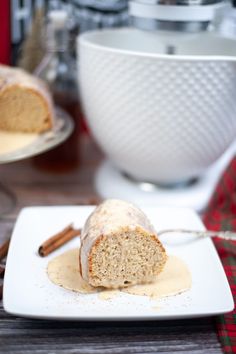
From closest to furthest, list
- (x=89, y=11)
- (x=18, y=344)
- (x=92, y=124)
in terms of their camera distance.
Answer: (x=18, y=344), (x=92, y=124), (x=89, y=11)

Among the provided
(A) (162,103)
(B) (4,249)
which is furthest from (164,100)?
(B) (4,249)

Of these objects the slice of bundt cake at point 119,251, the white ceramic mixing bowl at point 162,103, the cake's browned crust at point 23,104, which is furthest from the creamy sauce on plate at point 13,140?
the slice of bundt cake at point 119,251

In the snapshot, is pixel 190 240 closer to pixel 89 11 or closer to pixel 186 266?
pixel 186 266

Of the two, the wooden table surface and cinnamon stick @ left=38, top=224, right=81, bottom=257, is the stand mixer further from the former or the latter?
the wooden table surface

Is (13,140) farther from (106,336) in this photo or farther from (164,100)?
(106,336)

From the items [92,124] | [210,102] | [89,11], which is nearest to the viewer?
[210,102]

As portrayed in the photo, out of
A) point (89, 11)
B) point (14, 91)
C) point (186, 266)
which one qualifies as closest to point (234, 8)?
point (89, 11)
